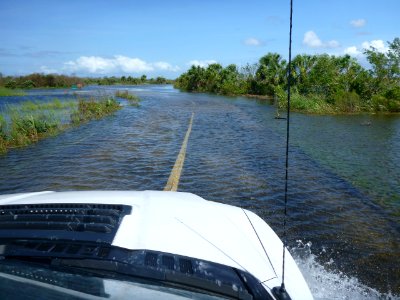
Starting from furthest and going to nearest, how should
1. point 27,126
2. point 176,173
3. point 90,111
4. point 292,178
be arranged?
point 90,111
point 27,126
point 176,173
point 292,178

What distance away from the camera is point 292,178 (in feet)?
29.7

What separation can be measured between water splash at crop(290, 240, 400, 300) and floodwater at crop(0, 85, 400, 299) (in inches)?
0.5

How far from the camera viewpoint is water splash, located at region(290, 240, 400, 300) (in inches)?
157

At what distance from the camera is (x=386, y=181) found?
9.07 metres

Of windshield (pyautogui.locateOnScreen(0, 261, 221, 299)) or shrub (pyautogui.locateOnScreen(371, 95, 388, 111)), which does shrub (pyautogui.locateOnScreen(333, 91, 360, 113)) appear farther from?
windshield (pyautogui.locateOnScreen(0, 261, 221, 299))

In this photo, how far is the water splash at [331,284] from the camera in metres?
3.98

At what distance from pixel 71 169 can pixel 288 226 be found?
20.6 ft

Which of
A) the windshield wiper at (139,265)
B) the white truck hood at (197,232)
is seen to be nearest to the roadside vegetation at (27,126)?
the white truck hood at (197,232)

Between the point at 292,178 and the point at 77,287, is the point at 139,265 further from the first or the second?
the point at 292,178

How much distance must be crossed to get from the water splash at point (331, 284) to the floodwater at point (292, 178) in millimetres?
14

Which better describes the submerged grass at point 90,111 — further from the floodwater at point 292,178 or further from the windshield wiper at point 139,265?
the windshield wiper at point 139,265

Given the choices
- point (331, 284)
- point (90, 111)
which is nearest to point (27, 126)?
point (90, 111)

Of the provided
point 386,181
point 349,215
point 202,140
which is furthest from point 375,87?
point 349,215

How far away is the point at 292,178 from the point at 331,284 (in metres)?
4.98
